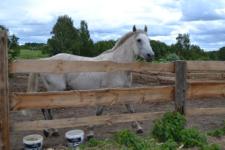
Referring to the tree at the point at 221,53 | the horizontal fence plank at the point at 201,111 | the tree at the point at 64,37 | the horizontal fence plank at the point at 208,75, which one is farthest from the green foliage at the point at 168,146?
the tree at the point at 221,53

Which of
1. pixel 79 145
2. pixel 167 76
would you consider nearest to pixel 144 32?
pixel 79 145

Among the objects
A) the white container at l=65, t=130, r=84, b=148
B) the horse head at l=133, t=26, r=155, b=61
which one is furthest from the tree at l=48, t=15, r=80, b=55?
the white container at l=65, t=130, r=84, b=148

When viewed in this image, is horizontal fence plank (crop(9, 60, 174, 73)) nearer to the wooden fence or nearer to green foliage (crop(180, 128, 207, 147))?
the wooden fence

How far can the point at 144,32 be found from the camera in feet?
24.8

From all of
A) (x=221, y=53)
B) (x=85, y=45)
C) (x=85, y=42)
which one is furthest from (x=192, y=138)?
(x=221, y=53)

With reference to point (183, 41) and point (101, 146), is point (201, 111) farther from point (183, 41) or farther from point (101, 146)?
point (183, 41)

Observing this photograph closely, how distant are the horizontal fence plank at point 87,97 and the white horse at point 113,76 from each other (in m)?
1.01

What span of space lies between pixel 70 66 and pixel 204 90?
2139 mm

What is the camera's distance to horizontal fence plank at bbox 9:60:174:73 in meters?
5.66

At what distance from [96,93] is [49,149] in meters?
0.99

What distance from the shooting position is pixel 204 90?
671 centimetres

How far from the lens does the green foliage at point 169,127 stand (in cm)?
603

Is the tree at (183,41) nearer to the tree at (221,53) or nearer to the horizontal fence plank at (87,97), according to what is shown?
the tree at (221,53)

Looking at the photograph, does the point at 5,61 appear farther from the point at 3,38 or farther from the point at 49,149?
the point at 49,149
